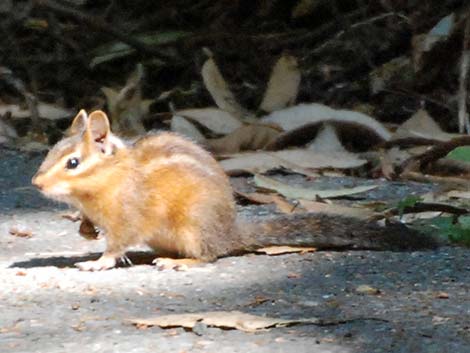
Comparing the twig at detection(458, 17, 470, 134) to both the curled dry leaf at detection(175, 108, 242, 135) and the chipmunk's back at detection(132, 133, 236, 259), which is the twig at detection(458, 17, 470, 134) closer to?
the curled dry leaf at detection(175, 108, 242, 135)

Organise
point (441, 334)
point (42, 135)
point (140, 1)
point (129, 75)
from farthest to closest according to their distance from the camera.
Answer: point (140, 1), point (129, 75), point (42, 135), point (441, 334)

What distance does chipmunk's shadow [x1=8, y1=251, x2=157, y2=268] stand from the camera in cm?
538

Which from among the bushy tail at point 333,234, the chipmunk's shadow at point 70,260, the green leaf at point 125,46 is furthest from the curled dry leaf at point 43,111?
the bushy tail at point 333,234

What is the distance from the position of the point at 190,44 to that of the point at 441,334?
17.2ft

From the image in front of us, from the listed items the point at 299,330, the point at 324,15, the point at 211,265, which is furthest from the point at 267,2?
the point at 299,330

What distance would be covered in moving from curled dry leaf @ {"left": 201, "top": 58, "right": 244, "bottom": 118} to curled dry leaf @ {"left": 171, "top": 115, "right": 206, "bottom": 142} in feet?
1.09

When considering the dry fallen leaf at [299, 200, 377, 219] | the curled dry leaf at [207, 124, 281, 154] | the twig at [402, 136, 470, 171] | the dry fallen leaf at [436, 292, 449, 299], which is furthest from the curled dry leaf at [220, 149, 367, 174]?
the dry fallen leaf at [436, 292, 449, 299]

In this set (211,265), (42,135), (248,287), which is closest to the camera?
(248,287)

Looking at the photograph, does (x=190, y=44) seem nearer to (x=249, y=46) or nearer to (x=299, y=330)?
(x=249, y=46)

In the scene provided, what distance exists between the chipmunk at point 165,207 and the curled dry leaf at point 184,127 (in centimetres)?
215

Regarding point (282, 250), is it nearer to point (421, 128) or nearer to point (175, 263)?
point (175, 263)

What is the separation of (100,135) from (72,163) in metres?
0.17

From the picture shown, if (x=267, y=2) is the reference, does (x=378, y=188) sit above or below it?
below

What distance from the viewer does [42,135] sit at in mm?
8219
